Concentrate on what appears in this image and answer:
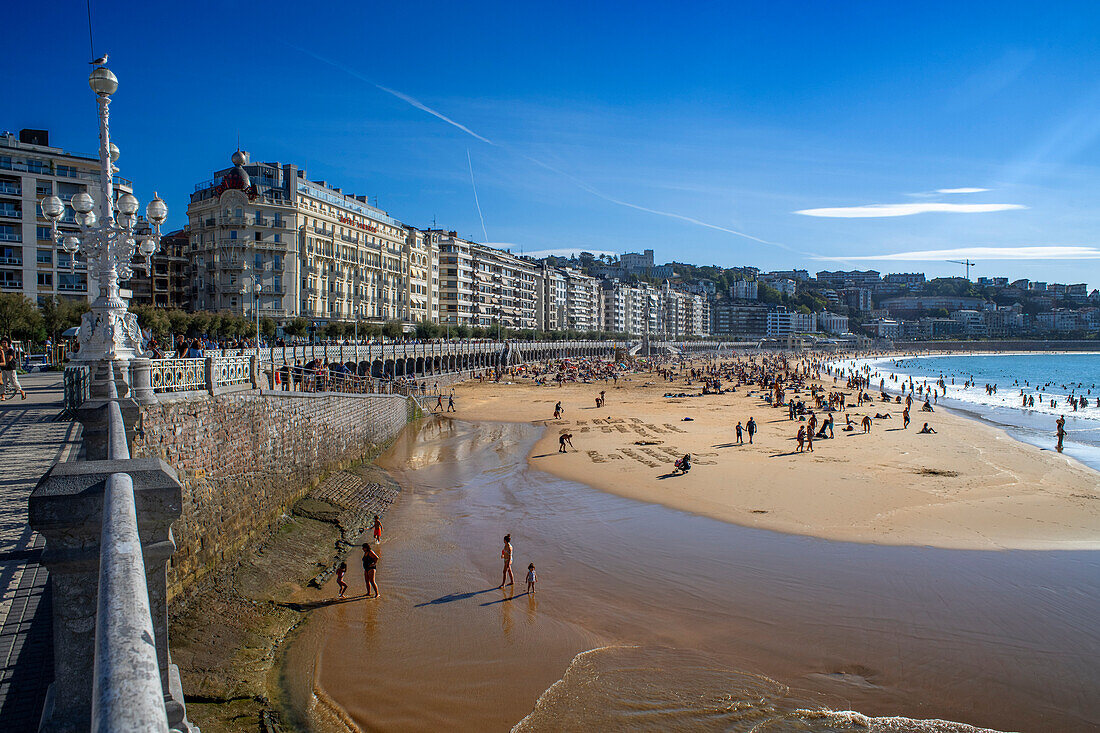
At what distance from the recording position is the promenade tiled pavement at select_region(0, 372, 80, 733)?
5840mm

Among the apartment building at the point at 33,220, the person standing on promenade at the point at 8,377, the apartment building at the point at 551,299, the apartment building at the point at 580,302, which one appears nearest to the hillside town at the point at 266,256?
the apartment building at the point at 33,220

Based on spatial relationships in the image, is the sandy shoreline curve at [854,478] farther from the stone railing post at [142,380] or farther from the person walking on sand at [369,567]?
the stone railing post at [142,380]

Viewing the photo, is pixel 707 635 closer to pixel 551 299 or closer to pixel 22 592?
pixel 22 592

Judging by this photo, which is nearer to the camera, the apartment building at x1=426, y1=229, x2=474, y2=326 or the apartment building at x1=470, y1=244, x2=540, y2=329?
the apartment building at x1=426, y1=229, x2=474, y2=326

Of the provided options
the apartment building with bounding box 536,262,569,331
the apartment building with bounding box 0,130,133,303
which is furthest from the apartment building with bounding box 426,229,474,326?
the apartment building with bounding box 0,130,133,303

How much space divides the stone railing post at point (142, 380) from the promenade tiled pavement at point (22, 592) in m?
1.61

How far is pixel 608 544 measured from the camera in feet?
54.9

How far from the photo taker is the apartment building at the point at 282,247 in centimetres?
5834

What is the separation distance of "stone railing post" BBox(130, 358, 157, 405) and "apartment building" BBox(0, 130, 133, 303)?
45.8 metres

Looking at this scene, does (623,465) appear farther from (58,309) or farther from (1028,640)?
(58,309)

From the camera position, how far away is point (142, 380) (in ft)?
37.7

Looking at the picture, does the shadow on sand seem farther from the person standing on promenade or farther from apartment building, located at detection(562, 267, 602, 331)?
apartment building, located at detection(562, 267, 602, 331)

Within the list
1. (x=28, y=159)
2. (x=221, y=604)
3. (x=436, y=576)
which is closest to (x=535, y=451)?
(x=436, y=576)

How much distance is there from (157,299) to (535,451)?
59.6 metres
